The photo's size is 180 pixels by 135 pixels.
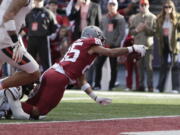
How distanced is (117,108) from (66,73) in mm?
2044

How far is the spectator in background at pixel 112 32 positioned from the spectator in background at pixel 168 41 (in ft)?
2.86

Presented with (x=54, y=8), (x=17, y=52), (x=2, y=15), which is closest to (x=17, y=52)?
(x=17, y=52)

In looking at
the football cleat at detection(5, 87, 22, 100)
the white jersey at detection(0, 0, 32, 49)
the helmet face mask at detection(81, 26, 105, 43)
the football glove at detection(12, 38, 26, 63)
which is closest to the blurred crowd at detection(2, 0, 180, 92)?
the helmet face mask at detection(81, 26, 105, 43)

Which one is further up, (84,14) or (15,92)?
(15,92)

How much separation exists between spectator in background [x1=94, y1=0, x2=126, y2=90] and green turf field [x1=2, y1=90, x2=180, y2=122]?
2.98m

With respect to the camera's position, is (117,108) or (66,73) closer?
(66,73)

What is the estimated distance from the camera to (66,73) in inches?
371

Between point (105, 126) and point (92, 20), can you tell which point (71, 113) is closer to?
point (105, 126)

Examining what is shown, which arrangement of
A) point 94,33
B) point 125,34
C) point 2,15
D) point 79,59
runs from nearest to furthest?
point 2,15
point 79,59
point 94,33
point 125,34

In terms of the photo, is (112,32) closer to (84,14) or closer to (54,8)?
(84,14)

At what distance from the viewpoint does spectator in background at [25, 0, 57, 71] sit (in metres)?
17.0

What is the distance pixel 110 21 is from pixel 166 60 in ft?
4.98

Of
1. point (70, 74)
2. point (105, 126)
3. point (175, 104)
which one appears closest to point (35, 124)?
point (105, 126)

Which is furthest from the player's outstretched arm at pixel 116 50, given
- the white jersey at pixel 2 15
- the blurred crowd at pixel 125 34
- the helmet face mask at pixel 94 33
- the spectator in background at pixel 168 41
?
the spectator in background at pixel 168 41
